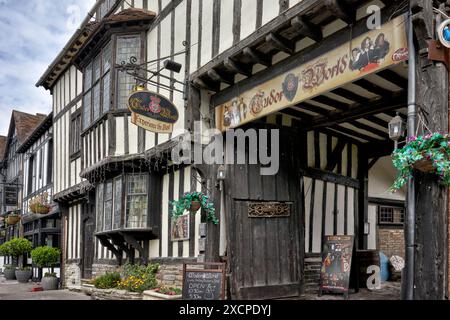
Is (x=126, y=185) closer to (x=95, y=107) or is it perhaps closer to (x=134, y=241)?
(x=134, y=241)

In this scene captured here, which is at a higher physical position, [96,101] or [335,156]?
[96,101]

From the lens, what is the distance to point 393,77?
6.71 metres

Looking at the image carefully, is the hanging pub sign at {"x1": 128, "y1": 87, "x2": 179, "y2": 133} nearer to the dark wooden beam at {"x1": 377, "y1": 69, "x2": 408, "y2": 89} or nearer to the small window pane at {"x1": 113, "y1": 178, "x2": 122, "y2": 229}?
the small window pane at {"x1": 113, "y1": 178, "x2": 122, "y2": 229}

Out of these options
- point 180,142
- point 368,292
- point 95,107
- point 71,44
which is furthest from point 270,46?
point 71,44

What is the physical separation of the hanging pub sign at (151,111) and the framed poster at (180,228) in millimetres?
1964

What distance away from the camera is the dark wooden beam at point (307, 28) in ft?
19.3

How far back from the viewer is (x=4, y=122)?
26.4 m

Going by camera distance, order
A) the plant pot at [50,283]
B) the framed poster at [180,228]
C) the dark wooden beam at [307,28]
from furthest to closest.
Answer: the plant pot at [50,283] < the framed poster at [180,228] < the dark wooden beam at [307,28]

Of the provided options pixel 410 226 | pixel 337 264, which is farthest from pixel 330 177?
pixel 410 226

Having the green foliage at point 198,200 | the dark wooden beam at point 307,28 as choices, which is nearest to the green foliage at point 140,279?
the green foliage at point 198,200

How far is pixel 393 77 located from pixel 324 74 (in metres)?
1.48

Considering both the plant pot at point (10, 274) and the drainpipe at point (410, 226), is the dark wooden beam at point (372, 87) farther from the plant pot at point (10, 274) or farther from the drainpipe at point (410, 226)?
the plant pot at point (10, 274)

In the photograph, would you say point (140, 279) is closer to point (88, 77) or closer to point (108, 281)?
point (108, 281)

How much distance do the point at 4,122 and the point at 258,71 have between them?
23.2 meters
